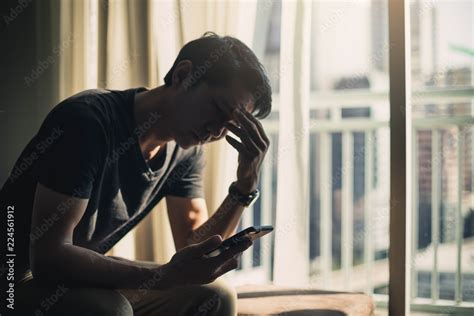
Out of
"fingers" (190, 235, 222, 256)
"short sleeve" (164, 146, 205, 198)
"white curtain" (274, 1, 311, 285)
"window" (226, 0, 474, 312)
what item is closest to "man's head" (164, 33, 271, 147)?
"short sleeve" (164, 146, 205, 198)

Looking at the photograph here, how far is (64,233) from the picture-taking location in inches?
45.1

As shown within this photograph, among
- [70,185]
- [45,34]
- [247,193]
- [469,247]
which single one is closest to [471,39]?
[469,247]

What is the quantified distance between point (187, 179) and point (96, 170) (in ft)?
1.57

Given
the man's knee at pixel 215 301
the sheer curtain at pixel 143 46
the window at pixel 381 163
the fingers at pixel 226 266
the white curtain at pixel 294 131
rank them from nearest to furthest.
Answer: the fingers at pixel 226 266, the man's knee at pixel 215 301, the white curtain at pixel 294 131, the sheer curtain at pixel 143 46, the window at pixel 381 163

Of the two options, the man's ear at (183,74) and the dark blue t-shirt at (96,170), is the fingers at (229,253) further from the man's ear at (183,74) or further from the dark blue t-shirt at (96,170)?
the man's ear at (183,74)

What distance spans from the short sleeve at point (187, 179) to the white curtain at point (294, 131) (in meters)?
0.58

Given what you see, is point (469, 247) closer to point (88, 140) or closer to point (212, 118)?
point (212, 118)

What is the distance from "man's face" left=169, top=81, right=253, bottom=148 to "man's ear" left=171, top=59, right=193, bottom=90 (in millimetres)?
26

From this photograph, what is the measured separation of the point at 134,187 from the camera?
1466 millimetres

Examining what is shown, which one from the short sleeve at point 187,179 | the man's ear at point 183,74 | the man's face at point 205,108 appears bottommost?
the short sleeve at point 187,179

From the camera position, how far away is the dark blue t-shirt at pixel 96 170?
3.82 feet

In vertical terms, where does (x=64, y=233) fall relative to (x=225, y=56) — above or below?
below

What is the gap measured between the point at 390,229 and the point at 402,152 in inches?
10.3

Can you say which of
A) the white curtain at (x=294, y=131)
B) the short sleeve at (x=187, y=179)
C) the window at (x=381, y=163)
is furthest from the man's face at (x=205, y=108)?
the window at (x=381, y=163)
